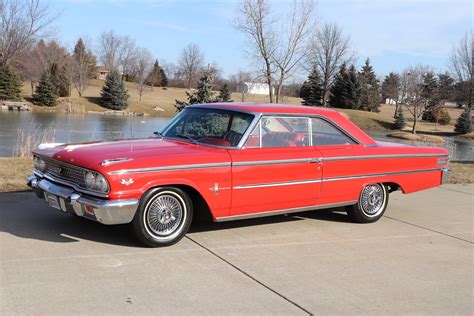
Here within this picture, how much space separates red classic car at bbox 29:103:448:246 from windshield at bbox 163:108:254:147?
0.05 feet

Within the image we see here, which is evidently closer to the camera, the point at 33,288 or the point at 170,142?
the point at 33,288

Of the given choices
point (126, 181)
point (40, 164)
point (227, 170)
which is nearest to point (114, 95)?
point (40, 164)

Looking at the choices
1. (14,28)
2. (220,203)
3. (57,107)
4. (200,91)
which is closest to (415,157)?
(220,203)

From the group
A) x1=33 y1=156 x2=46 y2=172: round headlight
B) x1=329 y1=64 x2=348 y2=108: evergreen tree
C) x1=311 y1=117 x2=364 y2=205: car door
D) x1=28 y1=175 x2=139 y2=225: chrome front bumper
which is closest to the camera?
x1=28 y1=175 x2=139 y2=225: chrome front bumper

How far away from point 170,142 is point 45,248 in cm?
182

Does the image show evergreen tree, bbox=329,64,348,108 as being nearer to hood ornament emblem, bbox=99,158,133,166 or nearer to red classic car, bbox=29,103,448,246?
red classic car, bbox=29,103,448,246

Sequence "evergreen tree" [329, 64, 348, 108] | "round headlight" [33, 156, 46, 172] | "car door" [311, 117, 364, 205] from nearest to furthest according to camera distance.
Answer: "round headlight" [33, 156, 46, 172], "car door" [311, 117, 364, 205], "evergreen tree" [329, 64, 348, 108]

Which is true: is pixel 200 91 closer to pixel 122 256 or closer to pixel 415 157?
pixel 415 157

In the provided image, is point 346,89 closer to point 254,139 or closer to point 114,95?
point 114,95

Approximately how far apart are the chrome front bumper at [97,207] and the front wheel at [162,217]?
14cm

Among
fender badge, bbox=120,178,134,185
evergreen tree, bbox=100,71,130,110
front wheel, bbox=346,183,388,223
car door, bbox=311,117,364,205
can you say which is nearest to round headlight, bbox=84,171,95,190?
fender badge, bbox=120,178,134,185

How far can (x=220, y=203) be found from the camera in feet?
17.2

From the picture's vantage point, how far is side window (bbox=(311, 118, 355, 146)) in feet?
20.4

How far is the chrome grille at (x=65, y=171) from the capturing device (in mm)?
4886
